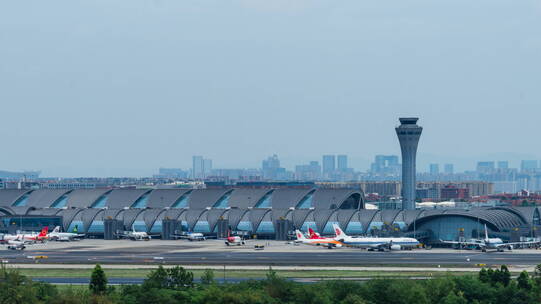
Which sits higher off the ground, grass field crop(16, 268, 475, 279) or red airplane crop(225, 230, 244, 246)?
red airplane crop(225, 230, 244, 246)

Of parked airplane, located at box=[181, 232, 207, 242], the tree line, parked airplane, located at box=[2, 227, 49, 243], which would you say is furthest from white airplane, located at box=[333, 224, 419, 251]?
the tree line

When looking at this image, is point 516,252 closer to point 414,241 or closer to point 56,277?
point 414,241

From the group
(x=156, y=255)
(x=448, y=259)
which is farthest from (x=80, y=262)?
(x=448, y=259)

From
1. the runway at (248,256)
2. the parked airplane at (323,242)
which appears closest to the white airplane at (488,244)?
the runway at (248,256)

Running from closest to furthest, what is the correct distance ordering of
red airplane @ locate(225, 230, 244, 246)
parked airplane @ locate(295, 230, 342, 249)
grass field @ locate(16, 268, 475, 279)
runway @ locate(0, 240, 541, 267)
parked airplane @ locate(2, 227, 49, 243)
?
grass field @ locate(16, 268, 475, 279), runway @ locate(0, 240, 541, 267), parked airplane @ locate(295, 230, 342, 249), red airplane @ locate(225, 230, 244, 246), parked airplane @ locate(2, 227, 49, 243)

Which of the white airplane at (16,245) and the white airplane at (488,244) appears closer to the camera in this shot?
the white airplane at (488,244)

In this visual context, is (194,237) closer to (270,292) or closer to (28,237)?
(28,237)

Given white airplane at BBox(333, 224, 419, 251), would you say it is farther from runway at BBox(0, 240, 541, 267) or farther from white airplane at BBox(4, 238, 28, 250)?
white airplane at BBox(4, 238, 28, 250)

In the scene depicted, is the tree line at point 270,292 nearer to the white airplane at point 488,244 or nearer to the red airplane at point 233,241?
the white airplane at point 488,244
